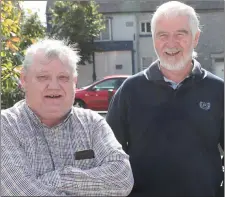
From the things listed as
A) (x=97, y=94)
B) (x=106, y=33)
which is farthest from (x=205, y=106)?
(x=106, y=33)

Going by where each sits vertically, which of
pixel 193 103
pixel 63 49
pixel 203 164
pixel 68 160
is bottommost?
pixel 203 164

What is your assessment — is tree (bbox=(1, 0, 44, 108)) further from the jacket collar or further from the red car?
the red car

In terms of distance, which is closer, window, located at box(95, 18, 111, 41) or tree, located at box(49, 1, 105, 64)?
tree, located at box(49, 1, 105, 64)

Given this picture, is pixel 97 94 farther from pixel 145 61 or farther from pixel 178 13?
pixel 178 13

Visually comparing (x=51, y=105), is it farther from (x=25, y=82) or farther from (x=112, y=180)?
(x=112, y=180)

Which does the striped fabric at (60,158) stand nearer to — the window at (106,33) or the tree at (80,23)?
the tree at (80,23)

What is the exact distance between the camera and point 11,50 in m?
3.18

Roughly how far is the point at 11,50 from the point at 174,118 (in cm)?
136

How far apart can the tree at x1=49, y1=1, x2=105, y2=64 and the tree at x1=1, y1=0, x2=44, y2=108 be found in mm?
20549

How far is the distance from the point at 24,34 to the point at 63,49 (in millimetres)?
1526

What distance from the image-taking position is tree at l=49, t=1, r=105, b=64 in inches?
959

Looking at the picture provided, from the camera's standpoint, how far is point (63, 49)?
2.23 metres

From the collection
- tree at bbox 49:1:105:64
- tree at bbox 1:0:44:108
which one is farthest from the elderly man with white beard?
tree at bbox 49:1:105:64

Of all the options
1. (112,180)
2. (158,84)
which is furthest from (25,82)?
(158,84)
